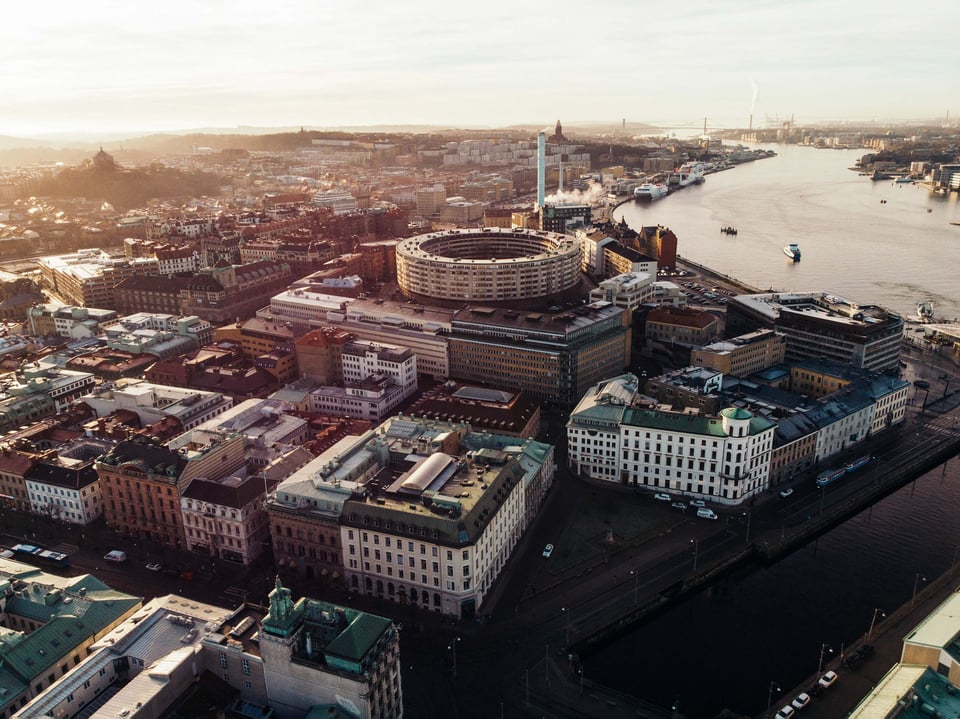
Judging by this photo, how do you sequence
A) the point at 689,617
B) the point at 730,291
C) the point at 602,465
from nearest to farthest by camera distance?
the point at 689,617, the point at 602,465, the point at 730,291

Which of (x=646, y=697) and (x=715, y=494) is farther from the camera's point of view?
(x=715, y=494)

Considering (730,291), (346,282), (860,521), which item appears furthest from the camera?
(730,291)

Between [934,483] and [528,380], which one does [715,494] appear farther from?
[528,380]

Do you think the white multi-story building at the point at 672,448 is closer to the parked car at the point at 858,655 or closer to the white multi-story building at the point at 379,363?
the parked car at the point at 858,655

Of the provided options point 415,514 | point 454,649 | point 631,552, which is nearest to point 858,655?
point 631,552

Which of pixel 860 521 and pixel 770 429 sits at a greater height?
pixel 770 429

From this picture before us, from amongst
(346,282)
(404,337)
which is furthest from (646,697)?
(346,282)

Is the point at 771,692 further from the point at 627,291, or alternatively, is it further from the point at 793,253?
the point at 793,253

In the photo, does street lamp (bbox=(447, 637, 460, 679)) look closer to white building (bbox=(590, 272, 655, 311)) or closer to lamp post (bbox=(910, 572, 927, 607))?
lamp post (bbox=(910, 572, 927, 607))
